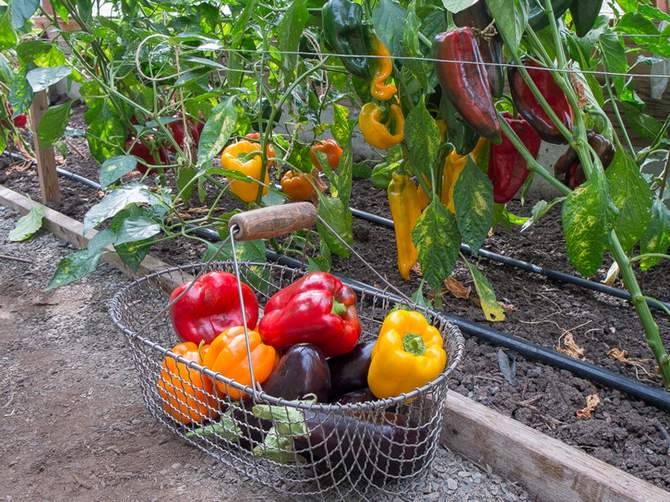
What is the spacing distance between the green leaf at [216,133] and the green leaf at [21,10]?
44cm

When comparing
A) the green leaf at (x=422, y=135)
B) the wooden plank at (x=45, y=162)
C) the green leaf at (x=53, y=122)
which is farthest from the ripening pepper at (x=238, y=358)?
the wooden plank at (x=45, y=162)

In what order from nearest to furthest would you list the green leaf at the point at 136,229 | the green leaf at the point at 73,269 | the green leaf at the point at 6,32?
the green leaf at the point at 136,229 → the green leaf at the point at 73,269 → the green leaf at the point at 6,32

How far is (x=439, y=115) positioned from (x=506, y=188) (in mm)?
204

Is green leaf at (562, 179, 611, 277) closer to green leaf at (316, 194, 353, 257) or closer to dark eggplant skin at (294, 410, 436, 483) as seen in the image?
dark eggplant skin at (294, 410, 436, 483)

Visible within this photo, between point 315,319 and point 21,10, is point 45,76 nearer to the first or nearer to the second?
point 21,10

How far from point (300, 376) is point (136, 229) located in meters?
0.65

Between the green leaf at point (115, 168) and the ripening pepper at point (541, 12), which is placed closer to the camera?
the ripening pepper at point (541, 12)

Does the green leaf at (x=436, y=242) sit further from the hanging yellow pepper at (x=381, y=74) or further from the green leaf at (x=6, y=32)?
the green leaf at (x=6, y=32)

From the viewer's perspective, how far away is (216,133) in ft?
4.95

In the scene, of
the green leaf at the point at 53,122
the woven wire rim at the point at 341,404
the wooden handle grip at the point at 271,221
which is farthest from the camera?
the green leaf at the point at 53,122

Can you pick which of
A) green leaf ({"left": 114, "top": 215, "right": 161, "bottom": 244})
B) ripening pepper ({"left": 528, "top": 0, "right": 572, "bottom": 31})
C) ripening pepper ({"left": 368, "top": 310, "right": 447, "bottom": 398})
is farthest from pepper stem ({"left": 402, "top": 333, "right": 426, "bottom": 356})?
green leaf ({"left": 114, "top": 215, "right": 161, "bottom": 244})

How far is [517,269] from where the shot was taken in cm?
195

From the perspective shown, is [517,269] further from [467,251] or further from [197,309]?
[197,309]

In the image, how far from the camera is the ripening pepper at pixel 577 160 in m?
1.32
